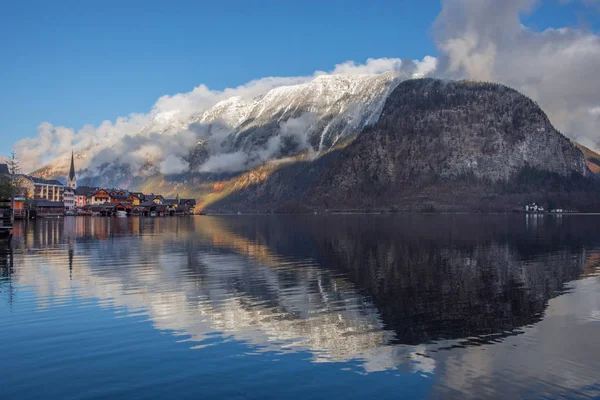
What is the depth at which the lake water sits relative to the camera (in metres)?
20.8

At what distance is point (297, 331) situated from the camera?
2859cm

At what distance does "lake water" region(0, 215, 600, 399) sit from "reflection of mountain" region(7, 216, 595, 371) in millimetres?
156

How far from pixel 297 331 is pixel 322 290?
12.4m

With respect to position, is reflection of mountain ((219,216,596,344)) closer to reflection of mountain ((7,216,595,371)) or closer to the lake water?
reflection of mountain ((7,216,595,371))

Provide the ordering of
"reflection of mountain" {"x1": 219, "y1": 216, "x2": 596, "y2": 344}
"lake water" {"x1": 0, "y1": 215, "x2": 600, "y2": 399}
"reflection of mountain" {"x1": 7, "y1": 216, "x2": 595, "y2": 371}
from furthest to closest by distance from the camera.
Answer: "reflection of mountain" {"x1": 219, "y1": 216, "x2": 596, "y2": 344}
"reflection of mountain" {"x1": 7, "y1": 216, "x2": 595, "y2": 371}
"lake water" {"x1": 0, "y1": 215, "x2": 600, "y2": 399}

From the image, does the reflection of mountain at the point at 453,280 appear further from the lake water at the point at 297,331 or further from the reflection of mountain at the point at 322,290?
the lake water at the point at 297,331

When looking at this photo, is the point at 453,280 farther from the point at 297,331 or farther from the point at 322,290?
the point at 297,331

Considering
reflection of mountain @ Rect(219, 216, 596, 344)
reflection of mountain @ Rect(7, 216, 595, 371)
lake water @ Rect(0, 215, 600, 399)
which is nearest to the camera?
lake water @ Rect(0, 215, 600, 399)

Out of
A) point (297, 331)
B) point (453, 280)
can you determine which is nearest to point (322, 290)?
point (453, 280)

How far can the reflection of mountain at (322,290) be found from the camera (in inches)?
1112

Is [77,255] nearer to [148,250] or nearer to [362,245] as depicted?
[148,250]

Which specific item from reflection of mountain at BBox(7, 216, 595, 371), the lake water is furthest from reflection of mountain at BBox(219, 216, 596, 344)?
the lake water

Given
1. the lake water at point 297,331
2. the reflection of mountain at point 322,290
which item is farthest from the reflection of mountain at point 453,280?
the lake water at point 297,331

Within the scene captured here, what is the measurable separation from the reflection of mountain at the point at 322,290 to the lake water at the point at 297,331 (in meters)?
0.16
